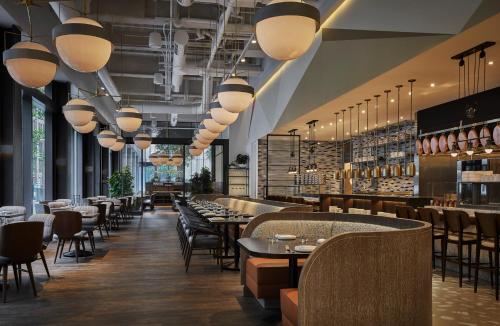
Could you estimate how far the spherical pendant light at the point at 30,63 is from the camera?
504 cm

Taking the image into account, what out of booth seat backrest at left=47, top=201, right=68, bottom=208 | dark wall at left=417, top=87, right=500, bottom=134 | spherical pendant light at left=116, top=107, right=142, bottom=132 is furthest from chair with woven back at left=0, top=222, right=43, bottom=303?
dark wall at left=417, top=87, right=500, bottom=134

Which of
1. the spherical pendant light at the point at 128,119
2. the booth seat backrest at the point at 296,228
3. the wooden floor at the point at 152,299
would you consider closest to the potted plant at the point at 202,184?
the spherical pendant light at the point at 128,119

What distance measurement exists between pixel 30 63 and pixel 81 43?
0.94m

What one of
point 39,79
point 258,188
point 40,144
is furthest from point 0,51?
point 258,188

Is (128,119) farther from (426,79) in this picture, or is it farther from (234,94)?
(426,79)

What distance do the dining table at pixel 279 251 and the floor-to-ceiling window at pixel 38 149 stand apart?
8.91m

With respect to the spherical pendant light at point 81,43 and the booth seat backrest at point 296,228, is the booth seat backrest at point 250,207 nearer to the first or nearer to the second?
the booth seat backrest at point 296,228

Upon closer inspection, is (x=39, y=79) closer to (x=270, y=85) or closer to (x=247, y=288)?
(x=247, y=288)

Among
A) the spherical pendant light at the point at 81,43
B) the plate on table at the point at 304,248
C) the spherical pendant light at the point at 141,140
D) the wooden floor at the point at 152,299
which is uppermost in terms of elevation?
the spherical pendant light at the point at 81,43

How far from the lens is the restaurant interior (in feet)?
13.2

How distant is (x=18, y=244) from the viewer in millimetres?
5453

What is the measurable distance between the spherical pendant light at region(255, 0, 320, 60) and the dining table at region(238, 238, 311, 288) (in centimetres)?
177

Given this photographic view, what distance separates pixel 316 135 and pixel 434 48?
11281 mm

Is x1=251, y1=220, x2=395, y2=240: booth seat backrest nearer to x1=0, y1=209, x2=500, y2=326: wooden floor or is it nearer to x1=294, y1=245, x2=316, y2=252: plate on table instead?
x1=0, y1=209, x2=500, y2=326: wooden floor
